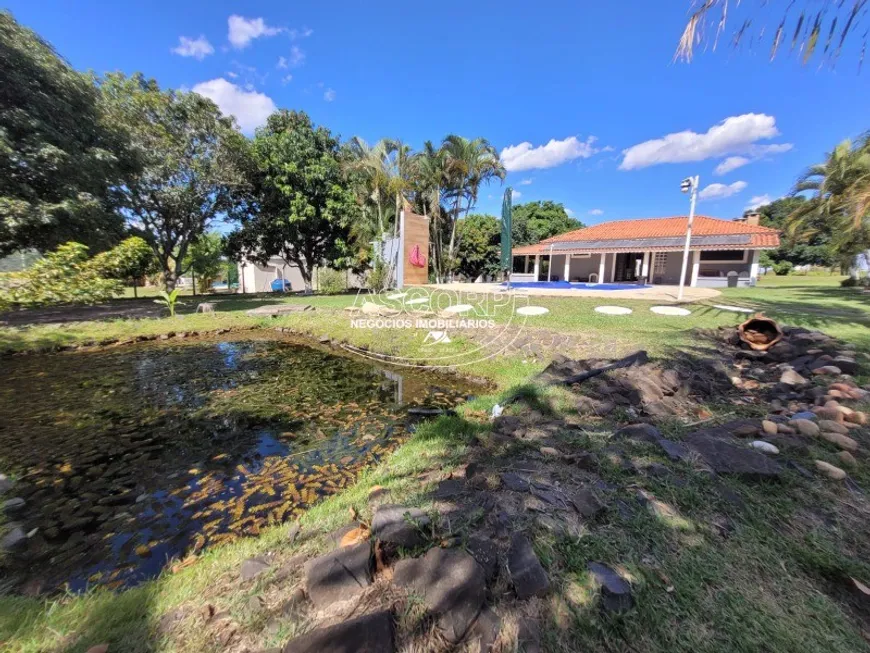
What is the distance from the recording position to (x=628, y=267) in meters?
23.8

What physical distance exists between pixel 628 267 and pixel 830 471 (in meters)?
24.6

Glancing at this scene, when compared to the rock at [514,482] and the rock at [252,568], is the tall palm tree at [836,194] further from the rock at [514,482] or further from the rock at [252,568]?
the rock at [252,568]

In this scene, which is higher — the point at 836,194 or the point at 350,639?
the point at 836,194

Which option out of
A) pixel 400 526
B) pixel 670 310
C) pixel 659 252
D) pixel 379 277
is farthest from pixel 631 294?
pixel 400 526

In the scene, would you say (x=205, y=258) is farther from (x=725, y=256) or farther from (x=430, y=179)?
(x=725, y=256)

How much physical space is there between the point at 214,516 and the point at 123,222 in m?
14.5

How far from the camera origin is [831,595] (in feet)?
4.68

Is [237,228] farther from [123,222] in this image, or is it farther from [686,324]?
[686,324]

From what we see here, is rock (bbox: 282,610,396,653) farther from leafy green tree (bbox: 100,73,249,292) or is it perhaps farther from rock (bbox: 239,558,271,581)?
leafy green tree (bbox: 100,73,249,292)

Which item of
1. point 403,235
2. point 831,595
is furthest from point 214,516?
point 403,235

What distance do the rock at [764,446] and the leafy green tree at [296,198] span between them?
1820 cm

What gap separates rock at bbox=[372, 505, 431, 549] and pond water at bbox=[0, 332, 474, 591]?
1252mm

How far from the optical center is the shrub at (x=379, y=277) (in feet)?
52.5

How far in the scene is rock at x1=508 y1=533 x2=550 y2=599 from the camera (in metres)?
1.40
